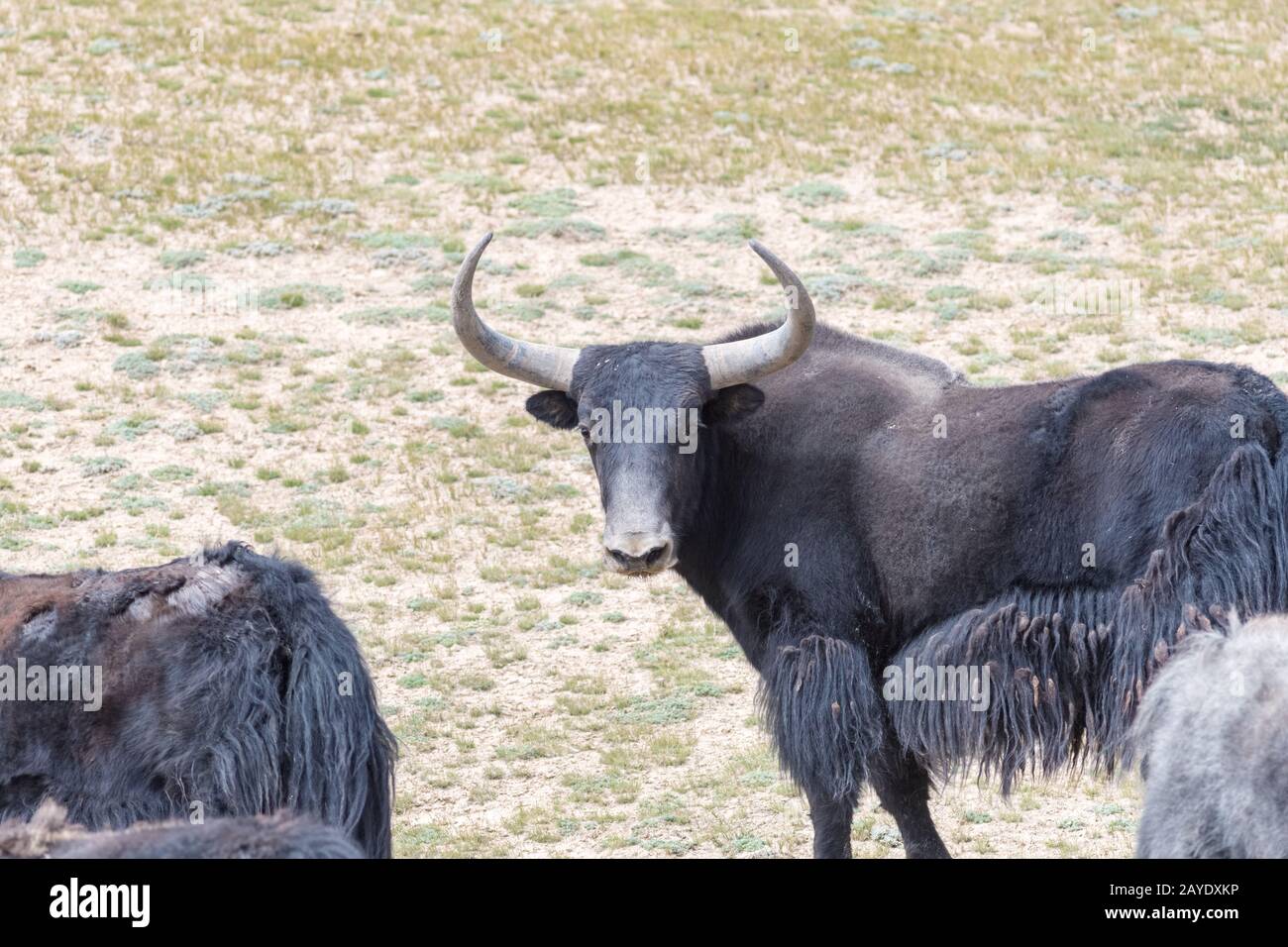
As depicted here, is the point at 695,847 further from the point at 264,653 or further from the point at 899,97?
the point at 899,97

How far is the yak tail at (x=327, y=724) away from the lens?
534 centimetres

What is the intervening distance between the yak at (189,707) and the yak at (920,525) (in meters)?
1.54

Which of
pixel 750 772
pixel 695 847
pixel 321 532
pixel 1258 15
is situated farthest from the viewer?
pixel 1258 15

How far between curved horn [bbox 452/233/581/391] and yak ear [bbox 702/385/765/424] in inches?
25.6

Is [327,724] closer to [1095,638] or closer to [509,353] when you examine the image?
[509,353]

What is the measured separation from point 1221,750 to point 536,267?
12133 millimetres

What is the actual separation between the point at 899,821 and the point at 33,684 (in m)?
3.61

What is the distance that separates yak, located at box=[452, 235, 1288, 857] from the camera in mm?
6391

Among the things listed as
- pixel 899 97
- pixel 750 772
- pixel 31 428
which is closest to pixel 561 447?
pixel 31 428

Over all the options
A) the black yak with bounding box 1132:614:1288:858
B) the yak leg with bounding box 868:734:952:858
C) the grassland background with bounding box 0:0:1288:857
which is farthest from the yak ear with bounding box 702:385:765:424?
the black yak with bounding box 1132:614:1288:858

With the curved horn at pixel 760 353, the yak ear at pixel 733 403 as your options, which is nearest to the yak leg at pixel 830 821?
the yak ear at pixel 733 403

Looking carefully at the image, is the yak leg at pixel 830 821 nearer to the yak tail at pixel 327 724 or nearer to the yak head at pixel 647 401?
the yak head at pixel 647 401

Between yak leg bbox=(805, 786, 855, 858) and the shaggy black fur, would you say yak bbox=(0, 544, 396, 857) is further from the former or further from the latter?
yak leg bbox=(805, 786, 855, 858)

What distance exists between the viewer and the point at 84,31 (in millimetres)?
20469
